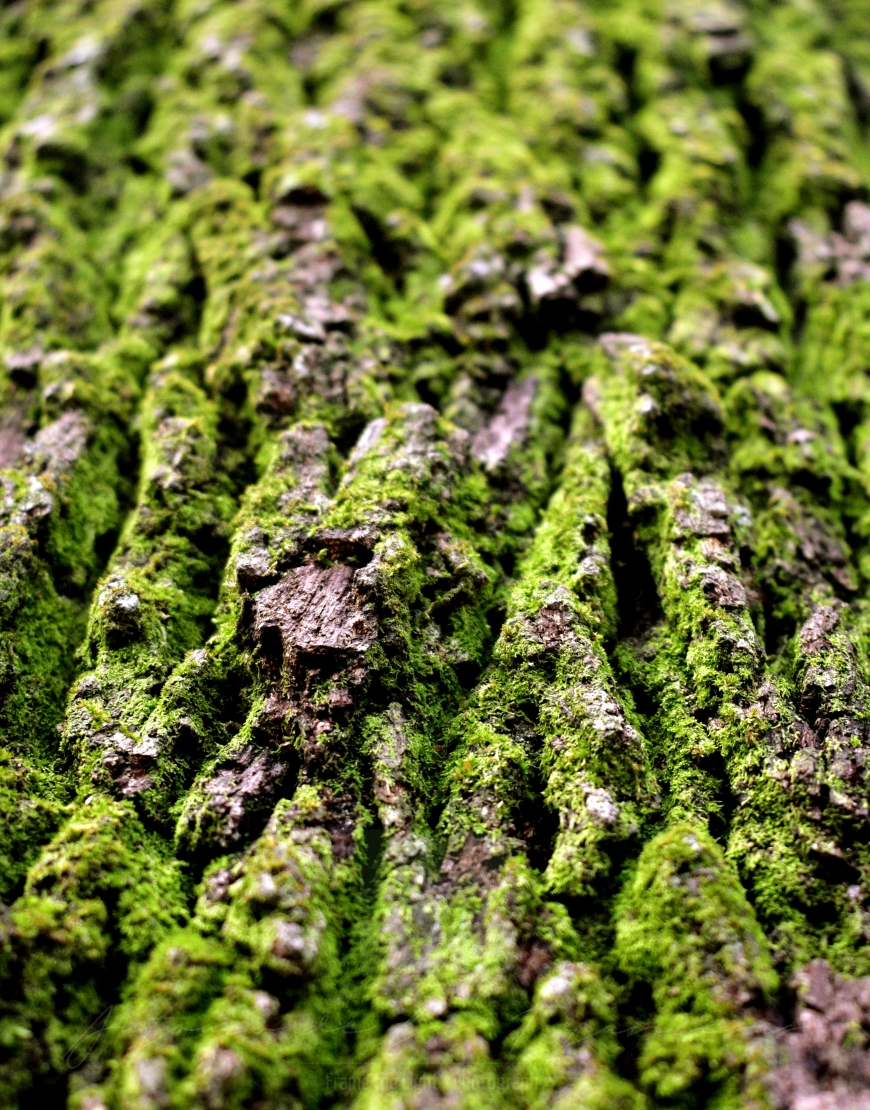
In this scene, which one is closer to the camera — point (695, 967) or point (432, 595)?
point (695, 967)

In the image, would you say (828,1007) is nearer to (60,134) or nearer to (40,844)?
(40,844)

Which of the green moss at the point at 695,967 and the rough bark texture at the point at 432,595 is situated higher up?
the rough bark texture at the point at 432,595

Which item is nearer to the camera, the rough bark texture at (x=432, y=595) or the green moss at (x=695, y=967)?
the green moss at (x=695, y=967)

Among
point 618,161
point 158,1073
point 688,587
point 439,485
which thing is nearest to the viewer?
point 158,1073

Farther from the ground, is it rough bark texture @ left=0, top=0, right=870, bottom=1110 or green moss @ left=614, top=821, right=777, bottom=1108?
rough bark texture @ left=0, top=0, right=870, bottom=1110

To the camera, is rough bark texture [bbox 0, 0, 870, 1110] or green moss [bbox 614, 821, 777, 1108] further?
rough bark texture [bbox 0, 0, 870, 1110]

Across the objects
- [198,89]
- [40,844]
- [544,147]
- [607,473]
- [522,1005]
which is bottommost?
[522,1005]

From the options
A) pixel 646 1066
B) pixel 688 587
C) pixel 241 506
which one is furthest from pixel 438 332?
pixel 646 1066

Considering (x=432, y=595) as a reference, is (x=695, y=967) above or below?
below
